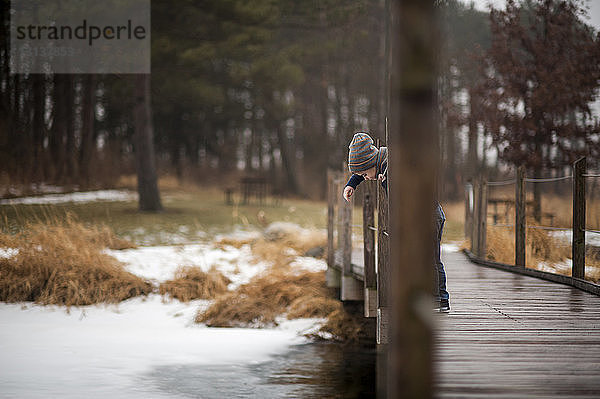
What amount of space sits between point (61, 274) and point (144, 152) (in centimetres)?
615

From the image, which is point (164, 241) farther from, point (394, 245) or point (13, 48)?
point (394, 245)

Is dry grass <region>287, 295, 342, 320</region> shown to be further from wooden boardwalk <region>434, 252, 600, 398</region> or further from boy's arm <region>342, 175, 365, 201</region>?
boy's arm <region>342, 175, 365, 201</region>

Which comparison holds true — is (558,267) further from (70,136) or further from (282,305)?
(70,136)

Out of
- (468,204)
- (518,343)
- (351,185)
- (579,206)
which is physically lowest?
(518,343)

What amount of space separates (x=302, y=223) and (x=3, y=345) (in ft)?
24.9

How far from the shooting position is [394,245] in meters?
1.88

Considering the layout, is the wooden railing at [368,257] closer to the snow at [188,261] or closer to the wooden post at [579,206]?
the wooden post at [579,206]

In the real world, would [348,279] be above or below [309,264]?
above

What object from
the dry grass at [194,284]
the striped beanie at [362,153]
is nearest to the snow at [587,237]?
the dry grass at [194,284]

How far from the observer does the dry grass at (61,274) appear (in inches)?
364

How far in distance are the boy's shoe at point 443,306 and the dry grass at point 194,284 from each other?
5.32 metres

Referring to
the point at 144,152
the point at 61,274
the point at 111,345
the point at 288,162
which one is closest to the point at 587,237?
the point at 111,345

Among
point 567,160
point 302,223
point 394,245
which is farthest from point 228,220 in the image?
point 394,245

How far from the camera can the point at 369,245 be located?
18.9ft
